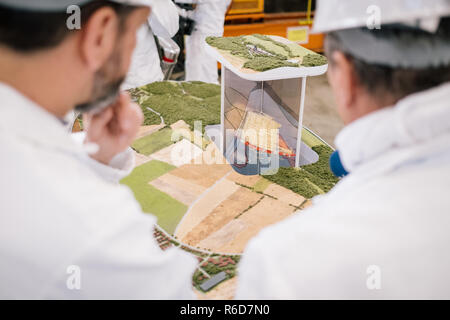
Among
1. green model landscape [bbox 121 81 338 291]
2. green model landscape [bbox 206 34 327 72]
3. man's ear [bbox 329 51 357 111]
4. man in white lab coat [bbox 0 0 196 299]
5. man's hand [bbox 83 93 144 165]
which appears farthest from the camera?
green model landscape [bbox 206 34 327 72]

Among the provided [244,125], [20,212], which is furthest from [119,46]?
[244,125]

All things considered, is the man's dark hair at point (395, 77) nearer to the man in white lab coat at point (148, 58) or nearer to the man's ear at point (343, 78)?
the man's ear at point (343, 78)

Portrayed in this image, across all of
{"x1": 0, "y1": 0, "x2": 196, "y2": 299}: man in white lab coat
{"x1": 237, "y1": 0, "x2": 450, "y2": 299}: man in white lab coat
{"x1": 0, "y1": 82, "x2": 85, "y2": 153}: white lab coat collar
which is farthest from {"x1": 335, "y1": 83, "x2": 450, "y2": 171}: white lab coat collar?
{"x1": 0, "y1": 82, "x2": 85, "y2": 153}: white lab coat collar

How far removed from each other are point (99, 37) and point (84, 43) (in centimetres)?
3

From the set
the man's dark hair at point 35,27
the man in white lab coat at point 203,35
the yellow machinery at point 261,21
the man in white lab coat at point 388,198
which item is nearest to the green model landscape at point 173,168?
the man in white lab coat at point 388,198

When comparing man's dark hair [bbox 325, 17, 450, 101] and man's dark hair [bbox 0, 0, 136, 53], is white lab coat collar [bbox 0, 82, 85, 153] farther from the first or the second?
A: man's dark hair [bbox 325, 17, 450, 101]

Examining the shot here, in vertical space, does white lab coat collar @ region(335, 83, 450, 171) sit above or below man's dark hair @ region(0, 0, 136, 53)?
below

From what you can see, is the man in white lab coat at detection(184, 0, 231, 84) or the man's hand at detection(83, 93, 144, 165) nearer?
the man's hand at detection(83, 93, 144, 165)

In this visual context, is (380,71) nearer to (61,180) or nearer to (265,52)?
(61,180)

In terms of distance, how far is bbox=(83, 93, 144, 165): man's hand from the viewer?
0.91m

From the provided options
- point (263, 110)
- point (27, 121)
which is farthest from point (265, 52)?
point (27, 121)

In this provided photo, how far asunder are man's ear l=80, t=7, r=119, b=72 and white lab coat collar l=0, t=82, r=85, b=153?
12 cm

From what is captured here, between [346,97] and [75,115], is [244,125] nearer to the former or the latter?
[75,115]

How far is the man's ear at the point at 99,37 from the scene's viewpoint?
0.64m
